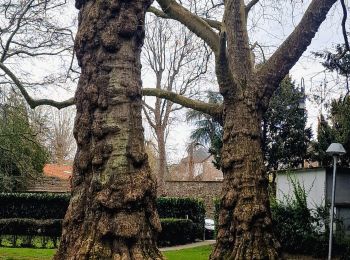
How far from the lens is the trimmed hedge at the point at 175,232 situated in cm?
2103

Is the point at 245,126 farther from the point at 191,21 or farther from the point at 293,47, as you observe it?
the point at 191,21

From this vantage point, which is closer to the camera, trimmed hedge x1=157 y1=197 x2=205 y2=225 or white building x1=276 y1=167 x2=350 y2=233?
white building x1=276 y1=167 x2=350 y2=233

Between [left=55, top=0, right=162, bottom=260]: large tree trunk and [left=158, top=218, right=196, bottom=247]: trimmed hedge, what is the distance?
638 inches

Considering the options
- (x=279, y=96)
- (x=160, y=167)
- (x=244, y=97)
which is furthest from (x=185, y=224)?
(x=160, y=167)

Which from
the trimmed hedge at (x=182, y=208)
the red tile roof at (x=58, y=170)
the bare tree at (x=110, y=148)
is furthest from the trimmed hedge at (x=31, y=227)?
the red tile roof at (x=58, y=170)

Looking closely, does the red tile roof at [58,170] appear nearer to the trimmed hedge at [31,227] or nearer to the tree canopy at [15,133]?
the trimmed hedge at [31,227]

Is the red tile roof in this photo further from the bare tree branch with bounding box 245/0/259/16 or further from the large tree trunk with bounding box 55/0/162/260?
the large tree trunk with bounding box 55/0/162/260

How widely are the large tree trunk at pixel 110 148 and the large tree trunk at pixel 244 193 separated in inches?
206

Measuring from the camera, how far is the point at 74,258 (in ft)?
14.6

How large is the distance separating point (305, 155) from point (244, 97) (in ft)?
48.3

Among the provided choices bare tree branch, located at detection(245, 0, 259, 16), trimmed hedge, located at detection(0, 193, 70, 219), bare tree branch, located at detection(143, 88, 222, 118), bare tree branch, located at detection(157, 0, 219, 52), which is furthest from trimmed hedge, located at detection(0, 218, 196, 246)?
bare tree branch, located at detection(245, 0, 259, 16)

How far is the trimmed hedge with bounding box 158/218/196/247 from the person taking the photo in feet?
69.0

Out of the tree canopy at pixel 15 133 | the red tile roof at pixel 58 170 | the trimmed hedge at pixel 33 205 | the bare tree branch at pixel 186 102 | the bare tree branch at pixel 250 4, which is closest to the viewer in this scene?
the bare tree branch at pixel 186 102

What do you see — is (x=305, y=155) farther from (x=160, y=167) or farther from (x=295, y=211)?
(x=160, y=167)
